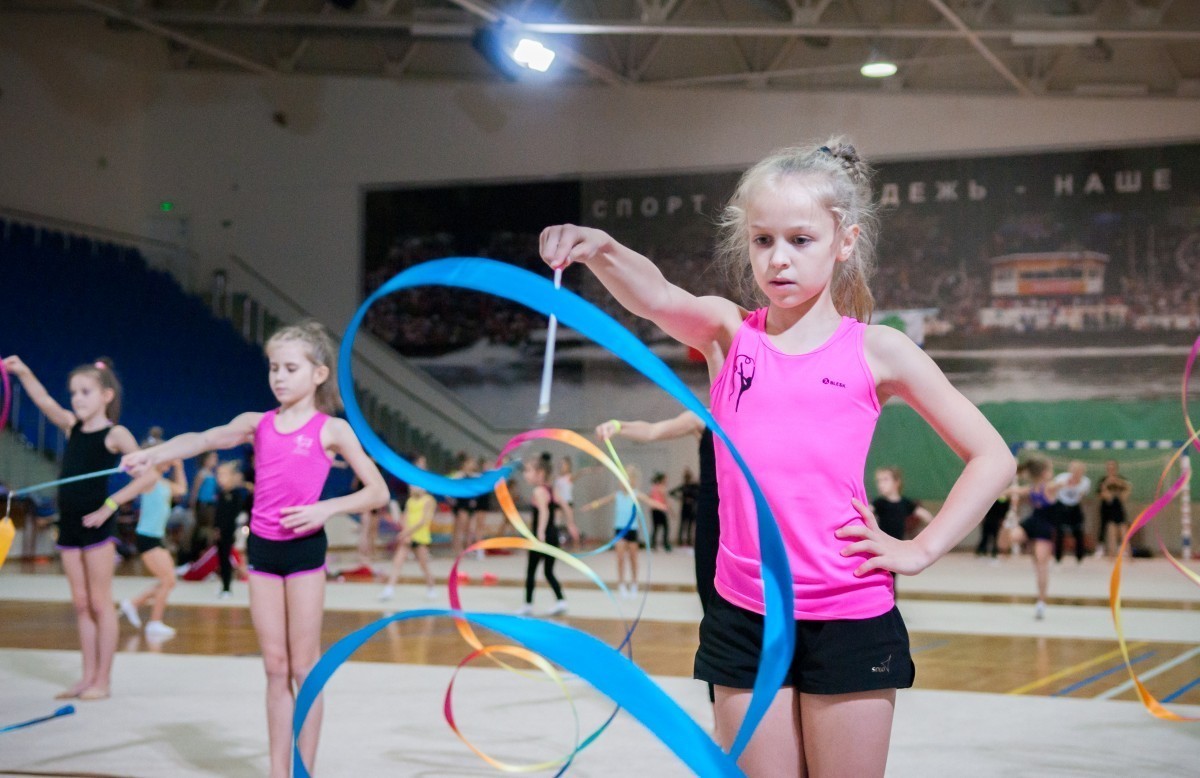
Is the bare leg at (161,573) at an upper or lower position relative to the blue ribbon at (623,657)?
lower

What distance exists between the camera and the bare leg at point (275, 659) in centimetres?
Result: 434

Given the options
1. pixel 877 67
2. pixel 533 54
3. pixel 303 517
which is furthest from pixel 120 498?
pixel 877 67

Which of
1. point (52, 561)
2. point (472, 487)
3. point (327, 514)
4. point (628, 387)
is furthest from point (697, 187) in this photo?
point (472, 487)

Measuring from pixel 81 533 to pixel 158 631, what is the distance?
9.93 ft

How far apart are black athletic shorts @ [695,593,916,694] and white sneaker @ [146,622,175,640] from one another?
26.7ft

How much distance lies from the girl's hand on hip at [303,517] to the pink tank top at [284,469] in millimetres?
122

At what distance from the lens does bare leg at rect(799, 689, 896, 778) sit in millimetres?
2121

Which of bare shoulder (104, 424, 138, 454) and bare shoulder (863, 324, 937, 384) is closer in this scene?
bare shoulder (863, 324, 937, 384)

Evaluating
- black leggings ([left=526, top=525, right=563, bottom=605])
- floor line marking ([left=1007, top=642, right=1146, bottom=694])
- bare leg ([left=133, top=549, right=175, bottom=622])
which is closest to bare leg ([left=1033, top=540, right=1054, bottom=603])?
floor line marking ([left=1007, top=642, right=1146, bottom=694])

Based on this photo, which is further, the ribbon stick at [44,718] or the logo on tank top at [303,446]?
the ribbon stick at [44,718]

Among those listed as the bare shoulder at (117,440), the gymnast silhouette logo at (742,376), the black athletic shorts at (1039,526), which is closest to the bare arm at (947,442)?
the gymnast silhouette logo at (742,376)

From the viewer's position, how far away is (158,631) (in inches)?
373

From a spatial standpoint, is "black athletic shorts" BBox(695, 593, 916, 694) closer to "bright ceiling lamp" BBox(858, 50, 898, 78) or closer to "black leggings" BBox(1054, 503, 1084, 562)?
"black leggings" BBox(1054, 503, 1084, 562)

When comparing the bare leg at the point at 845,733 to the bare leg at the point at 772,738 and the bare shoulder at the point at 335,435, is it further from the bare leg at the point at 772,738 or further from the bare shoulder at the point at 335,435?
the bare shoulder at the point at 335,435
